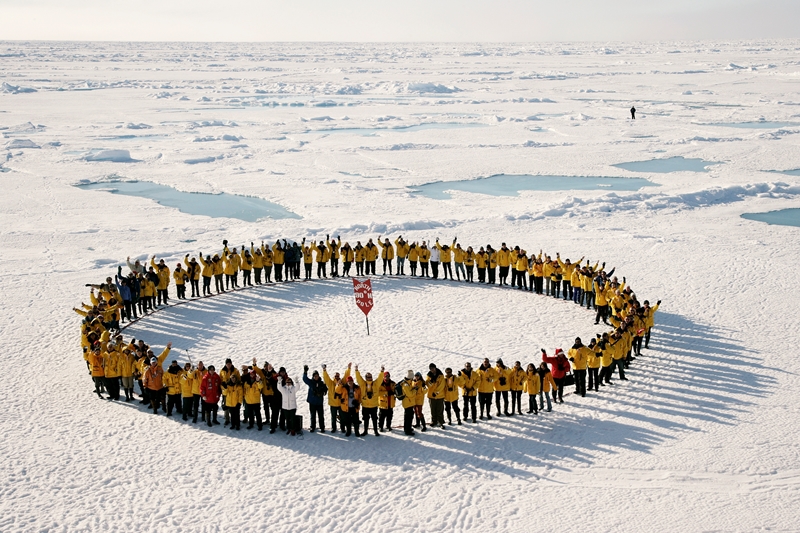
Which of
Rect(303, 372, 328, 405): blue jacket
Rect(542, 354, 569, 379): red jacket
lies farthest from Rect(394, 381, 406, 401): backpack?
Rect(542, 354, 569, 379): red jacket

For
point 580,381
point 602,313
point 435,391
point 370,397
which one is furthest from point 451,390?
point 602,313

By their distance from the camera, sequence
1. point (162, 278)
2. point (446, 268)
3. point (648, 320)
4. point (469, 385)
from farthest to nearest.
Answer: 1. point (446, 268)
2. point (162, 278)
3. point (648, 320)
4. point (469, 385)

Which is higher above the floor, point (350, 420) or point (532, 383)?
point (532, 383)

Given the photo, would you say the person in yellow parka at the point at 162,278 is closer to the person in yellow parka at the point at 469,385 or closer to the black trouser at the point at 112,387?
the black trouser at the point at 112,387

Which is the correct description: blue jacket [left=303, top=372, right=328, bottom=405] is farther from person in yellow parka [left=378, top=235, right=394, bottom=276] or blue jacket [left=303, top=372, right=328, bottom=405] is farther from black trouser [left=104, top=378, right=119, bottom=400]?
person in yellow parka [left=378, top=235, right=394, bottom=276]

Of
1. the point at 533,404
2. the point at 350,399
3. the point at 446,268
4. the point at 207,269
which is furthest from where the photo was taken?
the point at 446,268

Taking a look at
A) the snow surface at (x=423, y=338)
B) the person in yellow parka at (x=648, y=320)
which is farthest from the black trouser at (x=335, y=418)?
the person in yellow parka at (x=648, y=320)

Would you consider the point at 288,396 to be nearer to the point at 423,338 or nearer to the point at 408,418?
the point at 408,418

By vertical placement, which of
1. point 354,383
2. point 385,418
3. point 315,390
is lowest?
point 385,418
